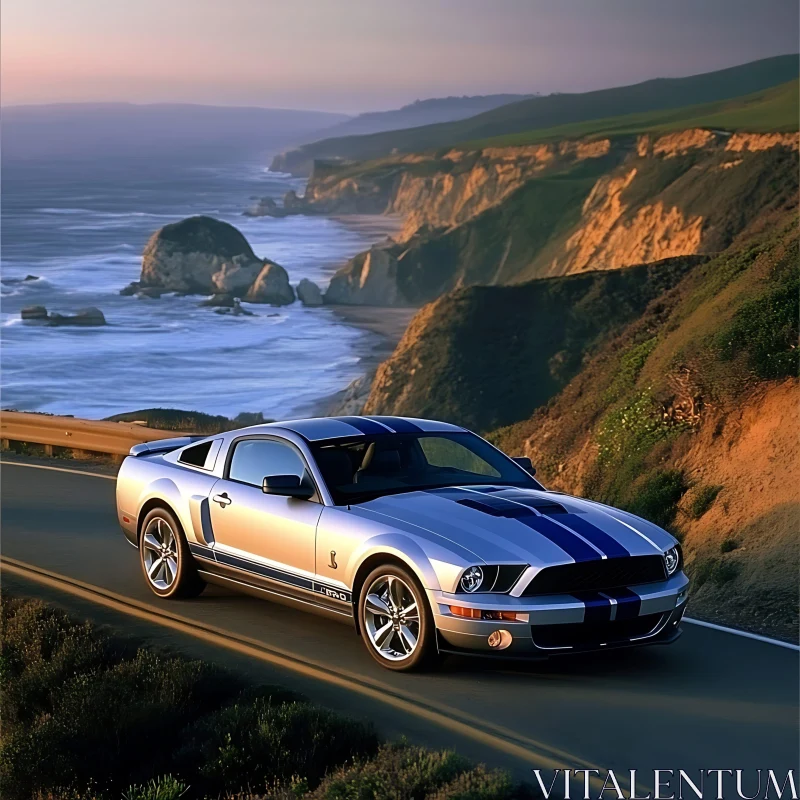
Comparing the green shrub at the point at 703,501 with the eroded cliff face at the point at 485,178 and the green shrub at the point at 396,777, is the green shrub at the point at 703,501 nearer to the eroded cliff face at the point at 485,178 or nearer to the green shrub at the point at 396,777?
the green shrub at the point at 396,777

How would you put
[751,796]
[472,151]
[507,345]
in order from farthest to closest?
[472,151] → [507,345] → [751,796]

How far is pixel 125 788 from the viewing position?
7.73m

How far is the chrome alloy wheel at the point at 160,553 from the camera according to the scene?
1068cm

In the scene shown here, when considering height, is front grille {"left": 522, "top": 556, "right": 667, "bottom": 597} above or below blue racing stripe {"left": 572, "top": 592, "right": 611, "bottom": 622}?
above

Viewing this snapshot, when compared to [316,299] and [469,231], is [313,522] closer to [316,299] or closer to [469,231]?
[469,231]

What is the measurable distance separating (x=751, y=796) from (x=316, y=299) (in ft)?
430

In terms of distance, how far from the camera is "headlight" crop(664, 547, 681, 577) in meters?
8.62

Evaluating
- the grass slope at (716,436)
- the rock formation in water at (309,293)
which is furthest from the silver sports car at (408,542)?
the rock formation in water at (309,293)

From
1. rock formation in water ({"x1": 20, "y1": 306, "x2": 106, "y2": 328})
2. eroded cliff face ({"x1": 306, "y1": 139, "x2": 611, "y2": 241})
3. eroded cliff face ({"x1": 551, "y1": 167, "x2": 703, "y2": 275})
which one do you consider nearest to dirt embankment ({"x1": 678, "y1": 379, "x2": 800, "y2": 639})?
eroded cliff face ({"x1": 551, "y1": 167, "x2": 703, "y2": 275})

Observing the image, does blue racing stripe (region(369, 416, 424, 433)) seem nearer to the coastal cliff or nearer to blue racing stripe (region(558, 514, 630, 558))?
blue racing stripe (region(558, 514, 630, 558))

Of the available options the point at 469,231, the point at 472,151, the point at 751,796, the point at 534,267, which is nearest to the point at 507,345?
the point at 534,267

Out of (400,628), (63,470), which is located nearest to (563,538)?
(400,628)

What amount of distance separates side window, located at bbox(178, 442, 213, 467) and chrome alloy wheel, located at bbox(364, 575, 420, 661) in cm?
237

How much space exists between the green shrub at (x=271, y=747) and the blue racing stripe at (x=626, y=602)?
1.70 m
